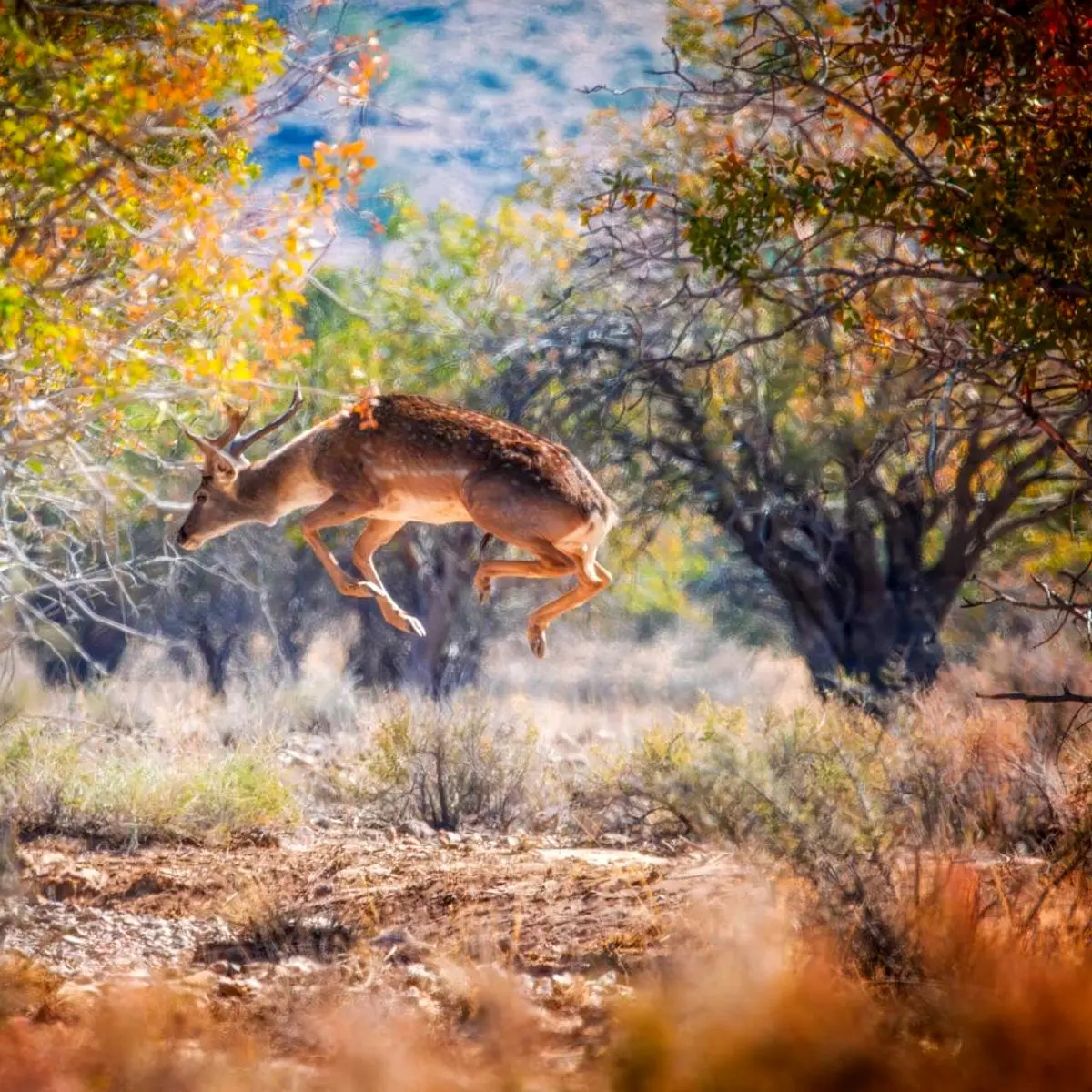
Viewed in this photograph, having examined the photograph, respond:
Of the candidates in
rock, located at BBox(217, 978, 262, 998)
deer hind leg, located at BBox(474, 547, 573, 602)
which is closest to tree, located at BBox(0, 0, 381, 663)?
deer hind leg, located at BBox(474, 547, 573, 602)

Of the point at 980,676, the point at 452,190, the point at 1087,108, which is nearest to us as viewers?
the point at 1087,108

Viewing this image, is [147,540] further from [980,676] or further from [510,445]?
[510,445]

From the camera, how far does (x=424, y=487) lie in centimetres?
806

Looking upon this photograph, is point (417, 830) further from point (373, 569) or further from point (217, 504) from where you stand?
point (217, 504)

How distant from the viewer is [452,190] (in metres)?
20.7

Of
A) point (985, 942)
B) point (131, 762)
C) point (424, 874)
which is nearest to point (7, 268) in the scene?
point (424, 874)

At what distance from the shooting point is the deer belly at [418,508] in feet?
26.5

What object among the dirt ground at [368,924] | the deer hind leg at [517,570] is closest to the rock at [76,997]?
the dirt ground at [368,924]

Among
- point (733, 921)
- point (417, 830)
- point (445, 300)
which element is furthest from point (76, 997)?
→ point (445, 300)

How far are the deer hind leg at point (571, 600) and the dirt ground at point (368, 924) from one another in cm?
129

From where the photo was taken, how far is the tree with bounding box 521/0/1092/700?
546 cm

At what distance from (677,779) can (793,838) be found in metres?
1.94

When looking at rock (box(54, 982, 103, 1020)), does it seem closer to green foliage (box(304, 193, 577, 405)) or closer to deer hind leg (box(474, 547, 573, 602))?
deer hind leg (box(474, 547, 573, 602))

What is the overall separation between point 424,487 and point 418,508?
0.24m
